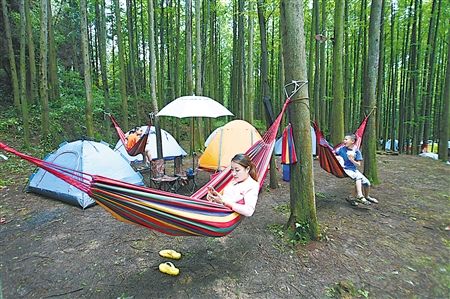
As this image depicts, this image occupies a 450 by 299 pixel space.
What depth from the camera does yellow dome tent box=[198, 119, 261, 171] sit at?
490 cm

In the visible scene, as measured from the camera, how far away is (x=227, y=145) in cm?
495

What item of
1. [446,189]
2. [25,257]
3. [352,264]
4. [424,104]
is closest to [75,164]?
[25,257]

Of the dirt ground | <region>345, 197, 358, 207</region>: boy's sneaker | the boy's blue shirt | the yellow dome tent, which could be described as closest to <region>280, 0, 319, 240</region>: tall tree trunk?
the dirt ground

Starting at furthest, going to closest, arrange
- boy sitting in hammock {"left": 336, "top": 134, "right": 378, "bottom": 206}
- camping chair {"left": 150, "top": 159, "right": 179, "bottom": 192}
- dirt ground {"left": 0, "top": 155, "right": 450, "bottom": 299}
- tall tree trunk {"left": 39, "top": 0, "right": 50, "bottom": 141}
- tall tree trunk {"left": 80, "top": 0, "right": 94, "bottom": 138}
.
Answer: tall tree trunk {"left": 39, "top": 0, "right": 50, "bottom": 141} < tall tree trunk {"left": 80, "top": 0, "right": 94, "bottom": 138} < camping chair {"left": 150, "top": 159, "right": 179, "bottom": 192} < boy sitting in hammock {"left": 336, "top": 134, "right": 378, "bottom": 206} < dirt ground {"left": 0, "top": 155, "right": 450, "bottom": 299}

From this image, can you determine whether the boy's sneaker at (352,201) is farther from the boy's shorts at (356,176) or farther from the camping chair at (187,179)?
the camping chair at (187,179)

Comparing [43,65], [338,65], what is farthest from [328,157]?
[43,65]

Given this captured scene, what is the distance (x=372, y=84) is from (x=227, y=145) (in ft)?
7.79

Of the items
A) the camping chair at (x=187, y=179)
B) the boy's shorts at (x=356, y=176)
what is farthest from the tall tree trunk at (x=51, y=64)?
the boy's shorts at (x=356, y=176)

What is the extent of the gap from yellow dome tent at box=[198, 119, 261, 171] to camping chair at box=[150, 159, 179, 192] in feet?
2.45

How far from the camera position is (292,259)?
2471 mm

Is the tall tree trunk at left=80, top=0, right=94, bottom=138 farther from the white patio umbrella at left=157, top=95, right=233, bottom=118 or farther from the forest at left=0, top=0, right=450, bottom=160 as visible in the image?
the white patio umbrella at left=157, top=95, right=233, bottom=118

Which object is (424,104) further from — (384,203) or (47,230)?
(47,230)

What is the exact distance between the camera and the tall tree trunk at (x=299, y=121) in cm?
256

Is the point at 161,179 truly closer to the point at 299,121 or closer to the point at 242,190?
the point at 242,190
